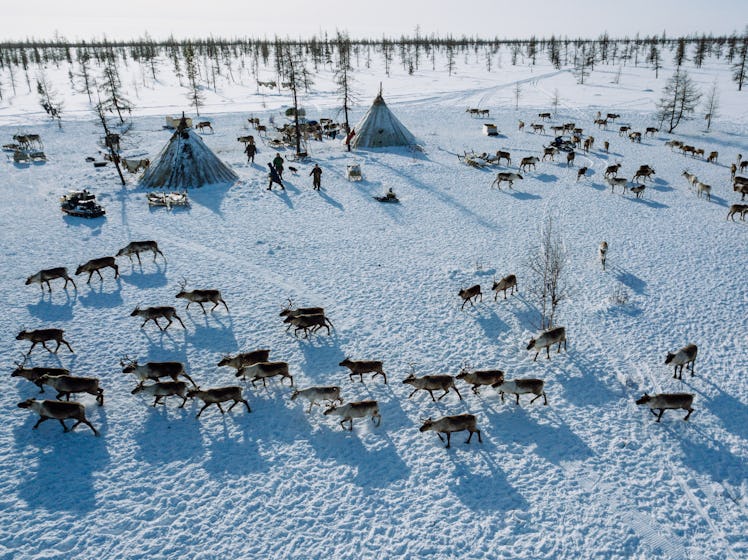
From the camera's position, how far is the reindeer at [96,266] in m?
17.2

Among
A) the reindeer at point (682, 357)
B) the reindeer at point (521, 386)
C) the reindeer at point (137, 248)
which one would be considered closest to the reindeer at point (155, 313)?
the reindeer at point (137, 248)

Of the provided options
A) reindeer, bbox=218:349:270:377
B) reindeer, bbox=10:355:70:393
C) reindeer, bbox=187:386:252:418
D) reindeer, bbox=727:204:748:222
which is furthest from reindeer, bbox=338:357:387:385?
reindeer, bbox=727:204:748:222

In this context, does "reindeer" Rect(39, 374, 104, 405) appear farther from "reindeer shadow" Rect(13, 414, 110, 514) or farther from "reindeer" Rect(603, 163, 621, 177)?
"reindeer" Rect(603, 163, 621, 177)

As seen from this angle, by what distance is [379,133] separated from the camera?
38469 mm

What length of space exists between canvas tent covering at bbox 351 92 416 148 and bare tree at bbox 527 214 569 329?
19.4m

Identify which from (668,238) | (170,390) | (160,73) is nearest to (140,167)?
(170,390)

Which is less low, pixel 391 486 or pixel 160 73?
pixel 160 73

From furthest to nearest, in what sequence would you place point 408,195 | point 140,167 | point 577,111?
point 577,111, point 140,167, point 408,195

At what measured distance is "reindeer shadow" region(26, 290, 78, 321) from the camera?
15.1m

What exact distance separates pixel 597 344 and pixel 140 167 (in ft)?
96.4

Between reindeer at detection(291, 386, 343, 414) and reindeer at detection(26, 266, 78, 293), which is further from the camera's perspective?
reindeer at detection(26, 266, 78, 293)

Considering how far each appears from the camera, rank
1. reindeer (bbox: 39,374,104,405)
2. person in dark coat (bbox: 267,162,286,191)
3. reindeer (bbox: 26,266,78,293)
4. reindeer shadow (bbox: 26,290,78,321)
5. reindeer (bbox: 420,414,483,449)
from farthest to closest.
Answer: person in dark coat (bbox: 267,162,286,191) < reindeer (bbox: 26,266,78,293) < reindeer shadow (bbox: 26,290,78,321) < reindeer (bbox: 39,374,104,405) < reindeer (bbox: 420,414,483,449)

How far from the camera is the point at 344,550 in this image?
8344 mm

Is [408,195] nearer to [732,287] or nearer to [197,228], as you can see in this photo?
[197,228]
